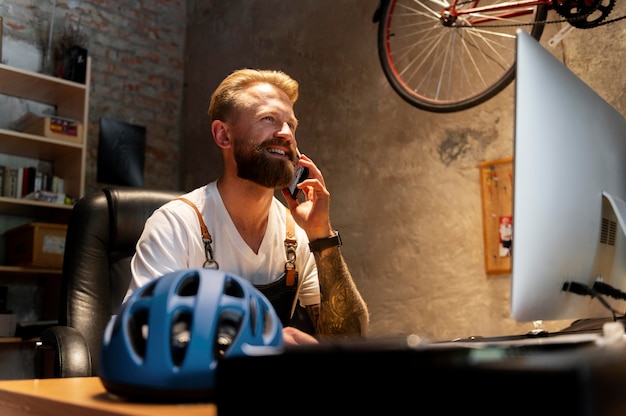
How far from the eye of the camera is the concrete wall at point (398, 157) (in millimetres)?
2807

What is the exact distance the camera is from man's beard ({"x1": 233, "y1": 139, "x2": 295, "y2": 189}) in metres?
2.05

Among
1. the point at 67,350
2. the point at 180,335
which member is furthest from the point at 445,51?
the point at 180,335

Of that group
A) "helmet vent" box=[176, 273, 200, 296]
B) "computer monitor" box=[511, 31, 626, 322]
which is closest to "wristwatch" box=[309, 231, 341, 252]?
"computer monitor" box=[511, 31, 626, 322]

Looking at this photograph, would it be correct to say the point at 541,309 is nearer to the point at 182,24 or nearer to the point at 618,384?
the point at 618,384

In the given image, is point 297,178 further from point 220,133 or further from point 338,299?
point 338,299

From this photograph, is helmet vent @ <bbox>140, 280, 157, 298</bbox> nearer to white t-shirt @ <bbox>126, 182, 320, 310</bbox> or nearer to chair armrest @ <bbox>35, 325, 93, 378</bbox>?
white t-shirt @ <bbox>126, 182, 320, 310</bbox>

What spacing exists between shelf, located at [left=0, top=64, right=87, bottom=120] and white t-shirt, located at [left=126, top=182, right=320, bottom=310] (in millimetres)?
2425

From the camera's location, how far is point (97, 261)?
2.11 m

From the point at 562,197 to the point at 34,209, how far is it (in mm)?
3755

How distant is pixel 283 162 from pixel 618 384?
5.46 feet

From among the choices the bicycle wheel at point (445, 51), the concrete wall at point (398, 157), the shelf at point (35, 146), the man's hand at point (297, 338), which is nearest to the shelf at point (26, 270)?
the shelf at point (35, 146)

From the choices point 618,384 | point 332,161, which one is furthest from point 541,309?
point 332,161

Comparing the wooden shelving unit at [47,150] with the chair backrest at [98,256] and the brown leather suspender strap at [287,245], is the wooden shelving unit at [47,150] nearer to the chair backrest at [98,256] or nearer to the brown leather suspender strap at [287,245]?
the chair backrest at [98,256]

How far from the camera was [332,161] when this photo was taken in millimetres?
3584
